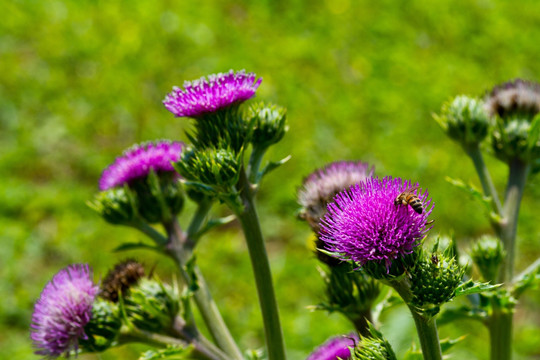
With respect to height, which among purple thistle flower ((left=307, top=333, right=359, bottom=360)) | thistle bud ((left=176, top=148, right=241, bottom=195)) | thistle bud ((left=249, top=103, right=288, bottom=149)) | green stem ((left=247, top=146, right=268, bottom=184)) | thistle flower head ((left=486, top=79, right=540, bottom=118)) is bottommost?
purple thistle flower ((left=307, top=333, right=359, bottom=360))

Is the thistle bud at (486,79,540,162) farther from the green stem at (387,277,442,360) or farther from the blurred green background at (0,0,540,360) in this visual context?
the blurred green background at (0,0,540,360)

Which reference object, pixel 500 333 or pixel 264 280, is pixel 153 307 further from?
pixel 500 333

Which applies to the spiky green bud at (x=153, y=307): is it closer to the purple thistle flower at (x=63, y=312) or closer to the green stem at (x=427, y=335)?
the purple thistle flower at (x=63, y=312)

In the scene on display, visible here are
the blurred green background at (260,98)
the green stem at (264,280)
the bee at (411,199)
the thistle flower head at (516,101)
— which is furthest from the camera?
the blurred green background at (260,98)

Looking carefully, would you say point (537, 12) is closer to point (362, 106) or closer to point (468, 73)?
point (468, 73)

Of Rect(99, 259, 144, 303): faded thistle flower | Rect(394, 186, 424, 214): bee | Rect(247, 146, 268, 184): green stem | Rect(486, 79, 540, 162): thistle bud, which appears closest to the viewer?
Rect(394, 186, 424, 214): bee

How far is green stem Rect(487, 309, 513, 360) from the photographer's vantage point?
234cm

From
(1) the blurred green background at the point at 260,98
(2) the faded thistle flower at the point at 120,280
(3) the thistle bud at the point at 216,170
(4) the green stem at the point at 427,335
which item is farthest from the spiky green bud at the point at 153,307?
(1) the blurred green background at the point at 260,98

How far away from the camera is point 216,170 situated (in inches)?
81.0

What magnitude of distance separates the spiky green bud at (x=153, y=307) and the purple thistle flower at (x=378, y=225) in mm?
890

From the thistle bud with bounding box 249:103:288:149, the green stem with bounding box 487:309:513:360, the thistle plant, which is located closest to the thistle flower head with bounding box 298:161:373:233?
the thistle plant

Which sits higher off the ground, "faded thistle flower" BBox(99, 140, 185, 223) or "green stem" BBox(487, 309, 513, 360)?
"faded thistle flower" BBox(99, 140, 185, 223)

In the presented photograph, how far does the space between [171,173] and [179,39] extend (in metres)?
6.04

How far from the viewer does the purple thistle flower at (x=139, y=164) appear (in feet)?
9.30
